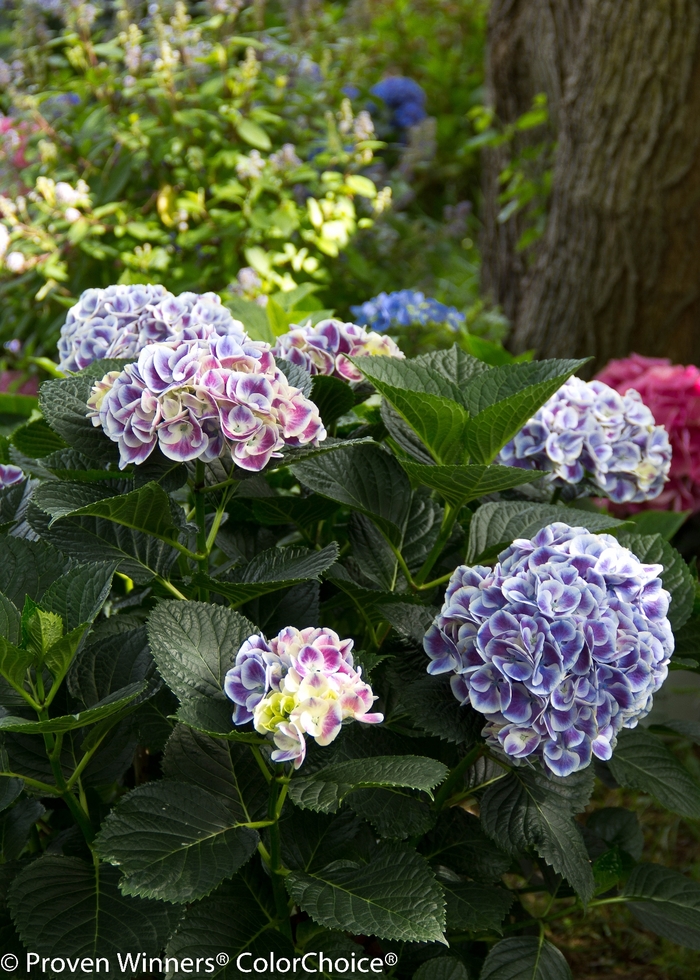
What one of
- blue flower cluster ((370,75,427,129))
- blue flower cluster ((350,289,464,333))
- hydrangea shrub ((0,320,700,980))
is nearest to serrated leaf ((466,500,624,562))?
hydrangea shrub ((0,320,700,980))

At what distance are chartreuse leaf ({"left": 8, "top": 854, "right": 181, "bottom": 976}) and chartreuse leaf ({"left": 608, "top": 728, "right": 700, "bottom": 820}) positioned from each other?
0.53 m

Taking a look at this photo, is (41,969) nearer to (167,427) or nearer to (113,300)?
(167,427)

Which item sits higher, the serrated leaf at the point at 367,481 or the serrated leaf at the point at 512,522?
the serrated leaf at the point at 367,481

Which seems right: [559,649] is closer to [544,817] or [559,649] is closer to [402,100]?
[544,817]

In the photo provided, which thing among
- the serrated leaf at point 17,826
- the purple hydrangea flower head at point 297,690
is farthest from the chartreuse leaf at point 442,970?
the serrated leaf at point 17,826

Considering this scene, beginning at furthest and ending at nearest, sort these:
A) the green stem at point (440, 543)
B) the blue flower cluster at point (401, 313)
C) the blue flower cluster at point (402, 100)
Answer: the blue flower cluster at point (402, 100)
the blue flower cluster at point (401, 313)
the green stem at point (440, 543)

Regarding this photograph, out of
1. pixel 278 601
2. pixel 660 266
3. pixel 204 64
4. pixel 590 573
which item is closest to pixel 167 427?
pixel 278 601

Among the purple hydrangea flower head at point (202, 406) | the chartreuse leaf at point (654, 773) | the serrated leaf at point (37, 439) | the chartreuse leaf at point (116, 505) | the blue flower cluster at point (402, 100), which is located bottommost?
the blue flower cluster at point (402, 100)

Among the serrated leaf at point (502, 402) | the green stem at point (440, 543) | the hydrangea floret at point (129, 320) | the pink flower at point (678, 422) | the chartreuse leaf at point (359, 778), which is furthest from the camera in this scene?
the pink flower at point (678, 422)

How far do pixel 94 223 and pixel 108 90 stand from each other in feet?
1.87

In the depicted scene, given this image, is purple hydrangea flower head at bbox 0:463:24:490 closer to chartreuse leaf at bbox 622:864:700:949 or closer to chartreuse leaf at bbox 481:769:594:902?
chartreuse leaf at bbox 481:769:594:902

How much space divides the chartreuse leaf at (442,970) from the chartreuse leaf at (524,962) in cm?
6

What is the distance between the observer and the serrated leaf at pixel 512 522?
1123 millimetres

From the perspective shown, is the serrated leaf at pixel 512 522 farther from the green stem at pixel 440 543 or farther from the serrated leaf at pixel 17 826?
the serrated leaf at pixel 17 826
